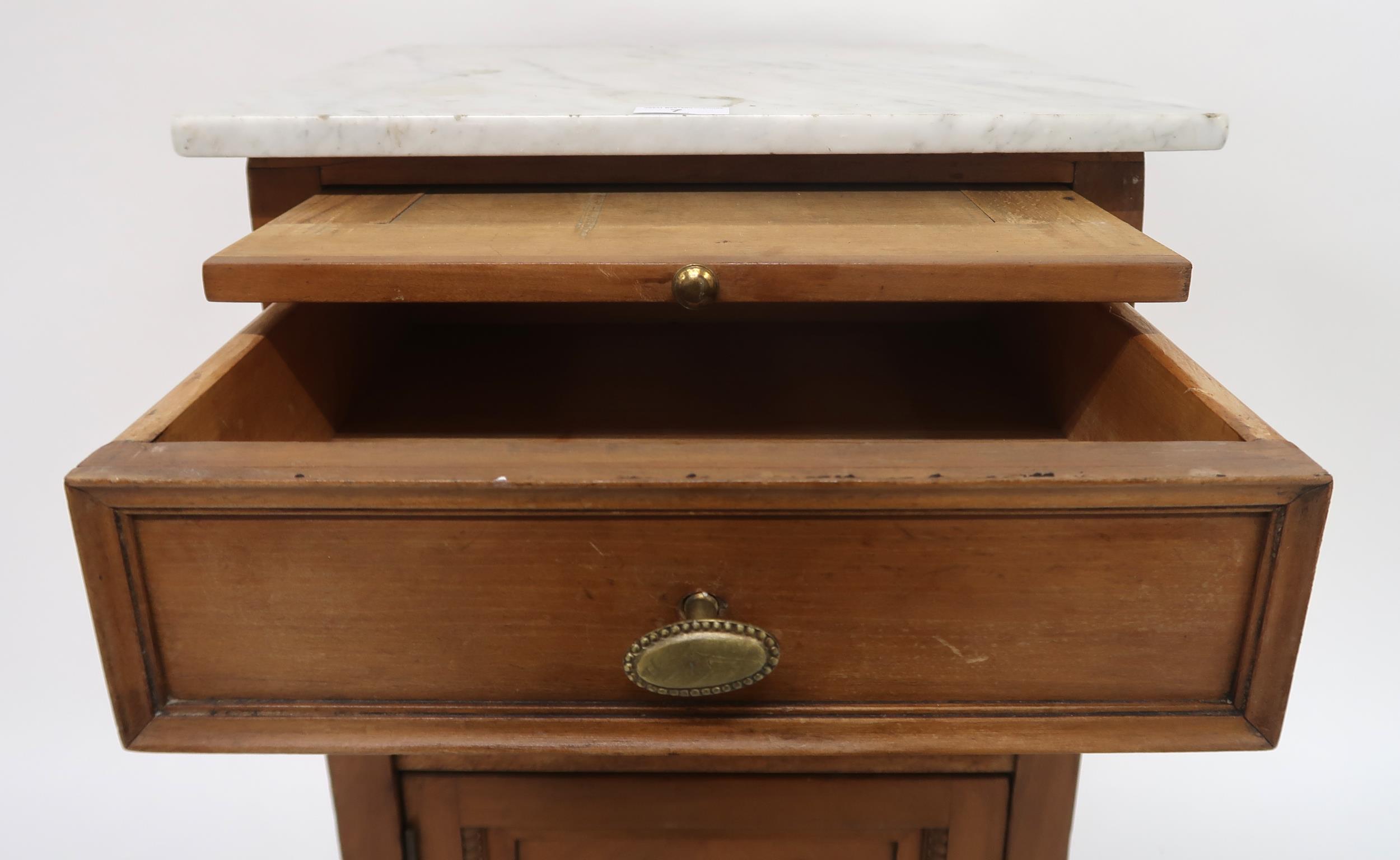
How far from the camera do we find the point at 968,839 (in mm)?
721

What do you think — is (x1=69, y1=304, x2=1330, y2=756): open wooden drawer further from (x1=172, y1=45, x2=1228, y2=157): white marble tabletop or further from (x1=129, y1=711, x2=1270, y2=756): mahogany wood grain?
(x1=172, y1=45, x2=1228, y2=157): white marble tabletop

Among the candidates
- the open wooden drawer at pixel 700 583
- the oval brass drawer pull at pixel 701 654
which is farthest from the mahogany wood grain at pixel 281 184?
the oval brass drawer pull at pixel 701 654

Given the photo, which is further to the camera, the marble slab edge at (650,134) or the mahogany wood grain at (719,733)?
the marble slab edge at (650,134)

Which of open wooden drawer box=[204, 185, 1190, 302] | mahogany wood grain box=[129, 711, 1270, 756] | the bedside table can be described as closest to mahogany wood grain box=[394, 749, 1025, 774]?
the bedside table

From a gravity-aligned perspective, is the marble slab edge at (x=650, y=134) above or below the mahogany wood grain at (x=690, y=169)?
above

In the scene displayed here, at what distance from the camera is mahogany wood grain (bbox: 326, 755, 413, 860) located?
693 millimetres

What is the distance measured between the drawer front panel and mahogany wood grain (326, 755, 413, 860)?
0.58 feet

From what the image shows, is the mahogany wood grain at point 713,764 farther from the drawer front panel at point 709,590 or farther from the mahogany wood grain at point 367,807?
the drawer front panel at point 709,590

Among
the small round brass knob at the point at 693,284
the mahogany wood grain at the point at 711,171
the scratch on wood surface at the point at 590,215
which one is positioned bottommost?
the small round brass knob at the point at 693,284

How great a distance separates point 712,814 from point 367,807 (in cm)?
22

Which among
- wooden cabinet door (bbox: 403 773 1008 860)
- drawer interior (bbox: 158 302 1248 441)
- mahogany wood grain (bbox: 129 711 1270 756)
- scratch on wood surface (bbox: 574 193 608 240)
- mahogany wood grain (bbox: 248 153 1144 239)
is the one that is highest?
mahogany wood grain (bbox: 248 153 1144 239)

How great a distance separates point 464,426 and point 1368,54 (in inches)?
37.5

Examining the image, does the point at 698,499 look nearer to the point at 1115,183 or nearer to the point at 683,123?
the point at 683,123

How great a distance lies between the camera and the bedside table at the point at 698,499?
492 mm
